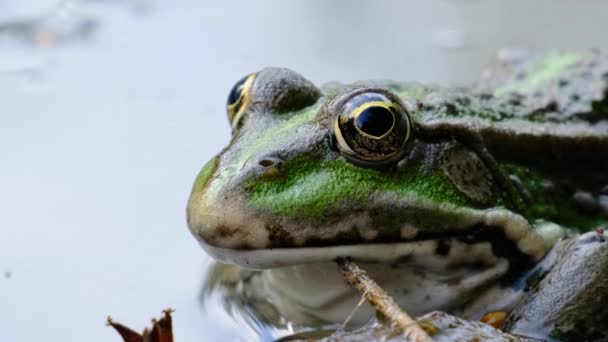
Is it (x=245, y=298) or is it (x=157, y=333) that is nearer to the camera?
(x=157, y=333)

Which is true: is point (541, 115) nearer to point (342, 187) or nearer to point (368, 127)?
point (368, 127)

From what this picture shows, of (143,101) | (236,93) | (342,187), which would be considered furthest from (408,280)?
(143,101)

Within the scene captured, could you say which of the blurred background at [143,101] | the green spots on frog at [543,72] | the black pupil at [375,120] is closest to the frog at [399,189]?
the black pupil at [375,120]

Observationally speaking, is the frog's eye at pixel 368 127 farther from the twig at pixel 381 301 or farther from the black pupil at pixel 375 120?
the twig at pixel 381 301

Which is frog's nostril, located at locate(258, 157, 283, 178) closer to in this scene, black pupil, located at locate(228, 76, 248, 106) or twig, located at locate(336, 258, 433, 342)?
twig, located at locate(336, 258, 433, 342)

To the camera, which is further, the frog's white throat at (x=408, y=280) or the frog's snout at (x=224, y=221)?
the frog's white throat at (x=408, y=280)

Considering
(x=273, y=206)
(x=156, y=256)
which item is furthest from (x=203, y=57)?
(x=273, y=206)

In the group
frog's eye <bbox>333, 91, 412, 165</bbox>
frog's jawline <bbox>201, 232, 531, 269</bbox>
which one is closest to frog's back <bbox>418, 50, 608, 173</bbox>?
frog's eye <bbox>333, 91, 412, 165</bbox>
